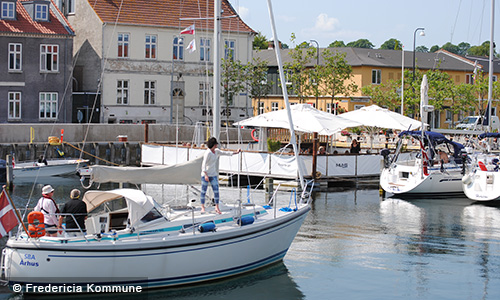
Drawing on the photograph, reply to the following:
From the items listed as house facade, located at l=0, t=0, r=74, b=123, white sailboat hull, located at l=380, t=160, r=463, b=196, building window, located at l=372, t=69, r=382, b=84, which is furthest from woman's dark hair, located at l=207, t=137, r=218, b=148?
building window, located at l=372, t=69, r=382, b=84

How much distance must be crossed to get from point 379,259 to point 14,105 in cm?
3587

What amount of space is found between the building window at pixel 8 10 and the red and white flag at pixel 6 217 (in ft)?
121

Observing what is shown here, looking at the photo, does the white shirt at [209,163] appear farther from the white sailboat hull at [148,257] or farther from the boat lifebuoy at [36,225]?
the boat lifebuoy at [36,225]

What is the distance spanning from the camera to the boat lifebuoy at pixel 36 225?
46.4 ft

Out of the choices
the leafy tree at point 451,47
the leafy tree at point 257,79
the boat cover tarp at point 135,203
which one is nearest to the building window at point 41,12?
the leafy tree at point 257,79

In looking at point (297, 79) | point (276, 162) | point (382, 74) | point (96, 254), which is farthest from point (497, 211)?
point (382, 74)

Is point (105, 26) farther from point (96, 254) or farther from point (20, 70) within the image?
point (96, 254)

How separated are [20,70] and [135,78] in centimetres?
902

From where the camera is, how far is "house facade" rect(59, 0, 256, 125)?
2080 inches

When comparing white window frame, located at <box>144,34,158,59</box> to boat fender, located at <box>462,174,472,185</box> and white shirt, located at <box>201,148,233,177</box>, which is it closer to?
boat fender, located at <box>462,174,472,185</box>

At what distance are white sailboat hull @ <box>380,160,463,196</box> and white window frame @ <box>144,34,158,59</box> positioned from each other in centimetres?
2808

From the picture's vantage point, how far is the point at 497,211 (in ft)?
92.6

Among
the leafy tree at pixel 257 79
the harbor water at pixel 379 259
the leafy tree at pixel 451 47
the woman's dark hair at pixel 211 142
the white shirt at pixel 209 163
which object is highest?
the leafy tree at pixel 451 47

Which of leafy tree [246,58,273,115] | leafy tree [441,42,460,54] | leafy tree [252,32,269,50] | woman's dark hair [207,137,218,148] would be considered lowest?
woman's dark hair [207,137,218,148]
